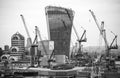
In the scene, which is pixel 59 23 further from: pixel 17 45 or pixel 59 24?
pixel 17 45

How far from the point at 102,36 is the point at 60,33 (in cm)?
5477

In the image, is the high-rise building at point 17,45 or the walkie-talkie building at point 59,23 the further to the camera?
the high-rise building at point 17,45

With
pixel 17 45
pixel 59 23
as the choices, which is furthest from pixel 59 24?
pixel 17 45

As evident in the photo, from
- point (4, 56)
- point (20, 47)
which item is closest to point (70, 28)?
point (20, 47)

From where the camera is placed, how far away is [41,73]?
3681 inches

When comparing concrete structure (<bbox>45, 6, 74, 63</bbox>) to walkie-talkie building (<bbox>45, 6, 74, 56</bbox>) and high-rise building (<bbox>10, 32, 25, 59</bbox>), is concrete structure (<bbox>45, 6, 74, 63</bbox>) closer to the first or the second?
walkie-talkie building (<bbox>45, 6, 74, 56</bbox>)

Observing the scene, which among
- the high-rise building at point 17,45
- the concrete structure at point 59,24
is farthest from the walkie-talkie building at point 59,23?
the high-rise building at point 17,45

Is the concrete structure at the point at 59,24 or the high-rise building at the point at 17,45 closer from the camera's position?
the concrete structure at the point at 59,24

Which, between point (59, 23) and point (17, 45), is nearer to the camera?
point (59, 23)

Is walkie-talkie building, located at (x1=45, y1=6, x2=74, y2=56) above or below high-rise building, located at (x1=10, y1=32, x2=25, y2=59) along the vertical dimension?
above

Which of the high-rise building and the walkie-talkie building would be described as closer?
the walkie-talkie building

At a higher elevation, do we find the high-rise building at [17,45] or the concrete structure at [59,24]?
the concrete structure at [59,24]

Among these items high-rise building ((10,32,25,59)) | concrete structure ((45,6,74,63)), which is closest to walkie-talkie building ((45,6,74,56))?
concrete structure ((45,6,74,63))

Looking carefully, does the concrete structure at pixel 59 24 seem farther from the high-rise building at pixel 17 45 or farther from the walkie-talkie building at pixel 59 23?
the high-rise building at pixel 17 45
